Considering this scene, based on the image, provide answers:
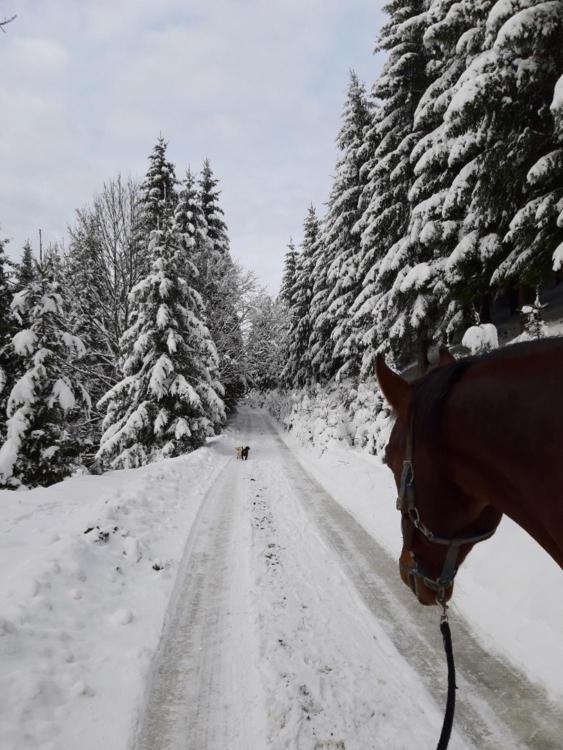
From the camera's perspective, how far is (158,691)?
323 cm

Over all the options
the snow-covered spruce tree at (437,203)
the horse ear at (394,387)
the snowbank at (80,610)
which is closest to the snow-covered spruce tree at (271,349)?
the snow-covered spruce tree at (437,203)

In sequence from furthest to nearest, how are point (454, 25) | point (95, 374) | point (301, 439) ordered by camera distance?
point (301, 439), point (95, 374), point (454, 25)


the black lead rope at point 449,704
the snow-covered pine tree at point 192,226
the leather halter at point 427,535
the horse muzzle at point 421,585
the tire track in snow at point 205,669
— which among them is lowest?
the tire track in snow at point 205,669

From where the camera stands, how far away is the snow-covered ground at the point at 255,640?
110 inches

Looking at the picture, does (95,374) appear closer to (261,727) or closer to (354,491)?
(354,491)

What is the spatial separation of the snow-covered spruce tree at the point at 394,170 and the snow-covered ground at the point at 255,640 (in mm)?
7932

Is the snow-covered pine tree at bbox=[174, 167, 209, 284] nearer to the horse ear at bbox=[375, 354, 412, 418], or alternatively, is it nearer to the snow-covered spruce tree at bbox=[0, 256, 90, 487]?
the snow-covered spruce tree at bbox=[0, 256, 90, 487]

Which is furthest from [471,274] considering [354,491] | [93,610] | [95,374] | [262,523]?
[95,374]

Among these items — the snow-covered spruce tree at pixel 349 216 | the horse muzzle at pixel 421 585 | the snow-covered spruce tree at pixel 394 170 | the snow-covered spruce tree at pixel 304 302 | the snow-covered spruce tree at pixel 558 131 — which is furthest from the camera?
the snow-covered spruce tree at pixel 304 302

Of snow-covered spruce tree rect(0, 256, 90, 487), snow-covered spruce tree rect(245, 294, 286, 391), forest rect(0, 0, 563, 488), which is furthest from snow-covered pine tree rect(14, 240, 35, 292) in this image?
snow-covered spruce tree rect(245, 294, 286, 391)

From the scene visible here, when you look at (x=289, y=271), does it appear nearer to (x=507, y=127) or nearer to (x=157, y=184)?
(x=157, y=184)

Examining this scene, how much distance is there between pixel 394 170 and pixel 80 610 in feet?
44.9

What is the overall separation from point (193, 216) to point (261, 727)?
964 inches

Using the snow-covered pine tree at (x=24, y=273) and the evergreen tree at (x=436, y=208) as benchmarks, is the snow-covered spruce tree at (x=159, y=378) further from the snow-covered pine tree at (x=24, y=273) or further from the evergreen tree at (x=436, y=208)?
the evergreen tree at (x=436, y=208)
